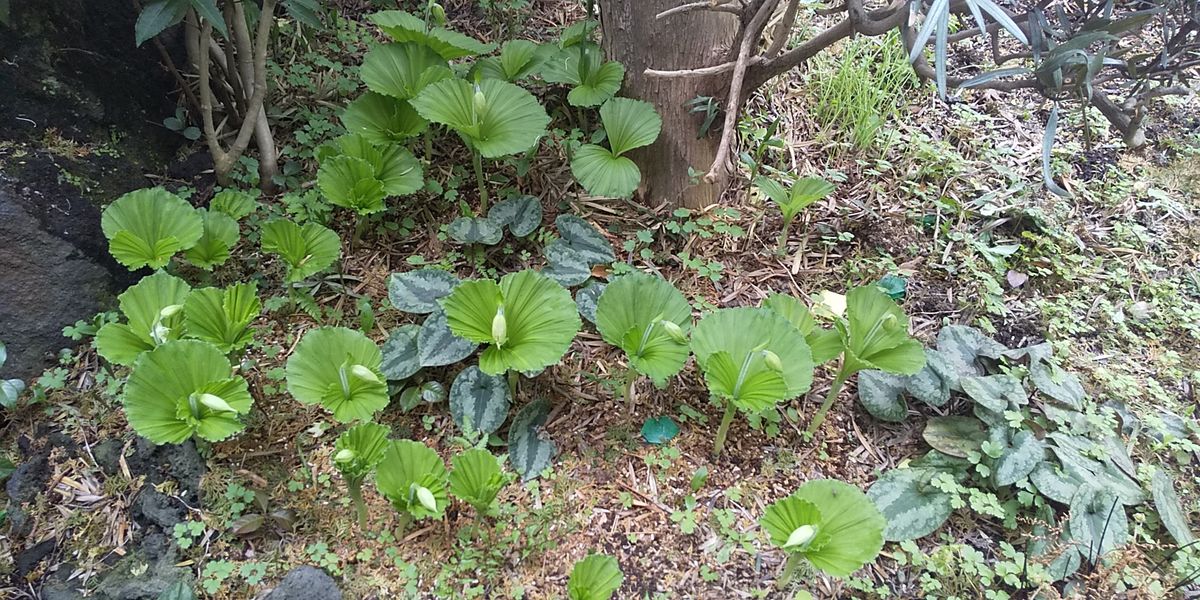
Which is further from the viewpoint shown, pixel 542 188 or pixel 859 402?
pixel 542 188

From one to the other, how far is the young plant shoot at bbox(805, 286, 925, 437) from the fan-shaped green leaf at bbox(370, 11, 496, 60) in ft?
4.55

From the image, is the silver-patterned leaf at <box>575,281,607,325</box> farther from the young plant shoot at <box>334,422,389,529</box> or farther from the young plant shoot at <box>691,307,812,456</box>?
the young plant shoot at <box>334,422,389,529</box>

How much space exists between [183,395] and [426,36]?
125cm

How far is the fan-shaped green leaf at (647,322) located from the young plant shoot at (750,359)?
63 millimetres

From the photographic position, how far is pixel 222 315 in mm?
1695

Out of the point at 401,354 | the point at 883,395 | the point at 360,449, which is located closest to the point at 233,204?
the point at 401,354

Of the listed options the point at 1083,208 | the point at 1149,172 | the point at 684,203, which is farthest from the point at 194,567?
the point at 1149,172

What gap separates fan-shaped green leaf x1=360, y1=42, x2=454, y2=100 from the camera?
2107 millimetres

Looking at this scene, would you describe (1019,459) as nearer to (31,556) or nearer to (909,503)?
(909,503)

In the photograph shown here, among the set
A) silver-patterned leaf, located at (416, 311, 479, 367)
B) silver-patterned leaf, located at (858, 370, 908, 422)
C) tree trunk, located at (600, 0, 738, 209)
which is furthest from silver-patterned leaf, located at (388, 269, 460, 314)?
silver-patterned leaf, located at (858, 370, 908, 422)

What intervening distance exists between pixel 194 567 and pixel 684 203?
166cm

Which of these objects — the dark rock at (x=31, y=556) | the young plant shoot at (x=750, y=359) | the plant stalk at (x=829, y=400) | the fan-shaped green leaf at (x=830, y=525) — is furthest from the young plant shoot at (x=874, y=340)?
the dark rock at (x=31, y=556)

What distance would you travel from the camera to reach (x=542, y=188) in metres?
2.31

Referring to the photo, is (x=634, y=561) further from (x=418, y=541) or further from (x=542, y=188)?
(x=542, y=188)
